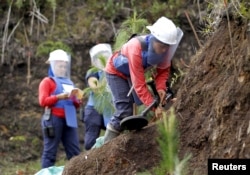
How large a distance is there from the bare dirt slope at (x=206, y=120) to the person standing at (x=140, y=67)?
0.47m

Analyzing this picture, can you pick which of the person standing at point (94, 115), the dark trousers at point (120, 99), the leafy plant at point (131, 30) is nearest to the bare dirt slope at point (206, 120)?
the dark trousers at point (120, 99)

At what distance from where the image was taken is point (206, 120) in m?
5.55

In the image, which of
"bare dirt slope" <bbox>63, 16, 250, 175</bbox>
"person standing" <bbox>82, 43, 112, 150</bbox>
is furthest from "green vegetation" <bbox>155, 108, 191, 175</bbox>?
"person standing" <bbox>82, 43, 112, 150</bbox>

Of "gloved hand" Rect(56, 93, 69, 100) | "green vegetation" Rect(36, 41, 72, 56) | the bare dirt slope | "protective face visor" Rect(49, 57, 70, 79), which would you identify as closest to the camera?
the bare dirt slope

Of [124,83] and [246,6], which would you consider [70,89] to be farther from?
[246,6]

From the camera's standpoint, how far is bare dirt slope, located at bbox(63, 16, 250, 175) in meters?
5.07

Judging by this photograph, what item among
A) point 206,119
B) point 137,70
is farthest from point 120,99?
point 206,119

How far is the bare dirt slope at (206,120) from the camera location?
16.6 ft

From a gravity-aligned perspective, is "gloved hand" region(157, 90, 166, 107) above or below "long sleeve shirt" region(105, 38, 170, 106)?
below

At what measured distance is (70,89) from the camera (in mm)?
9484

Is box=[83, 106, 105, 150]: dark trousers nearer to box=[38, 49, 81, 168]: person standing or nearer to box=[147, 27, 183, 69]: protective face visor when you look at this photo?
box=[38, 49, 81, 168]: person standing

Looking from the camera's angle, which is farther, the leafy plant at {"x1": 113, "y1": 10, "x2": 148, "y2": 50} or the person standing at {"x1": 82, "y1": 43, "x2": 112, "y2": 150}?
the person standing at {"x1": 82, "y1": 43, "x2": 112, "y2": 150}

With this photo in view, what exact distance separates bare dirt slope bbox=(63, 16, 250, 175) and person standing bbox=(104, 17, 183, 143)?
473 millimetres

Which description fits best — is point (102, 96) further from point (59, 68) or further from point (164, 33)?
point (164, 33)
